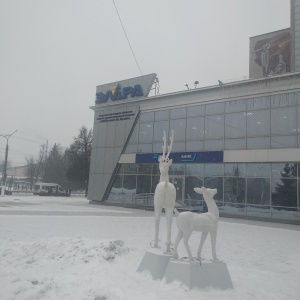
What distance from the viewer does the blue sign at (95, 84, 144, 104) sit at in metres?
30.4

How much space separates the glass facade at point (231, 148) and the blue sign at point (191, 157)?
360 mm

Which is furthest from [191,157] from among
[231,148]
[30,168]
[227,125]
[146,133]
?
[30,168]

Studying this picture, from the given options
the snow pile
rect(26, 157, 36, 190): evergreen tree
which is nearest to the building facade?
the snow pile

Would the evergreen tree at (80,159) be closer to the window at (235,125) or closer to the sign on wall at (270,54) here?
the sign on wall at (270,54)

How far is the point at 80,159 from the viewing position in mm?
52344

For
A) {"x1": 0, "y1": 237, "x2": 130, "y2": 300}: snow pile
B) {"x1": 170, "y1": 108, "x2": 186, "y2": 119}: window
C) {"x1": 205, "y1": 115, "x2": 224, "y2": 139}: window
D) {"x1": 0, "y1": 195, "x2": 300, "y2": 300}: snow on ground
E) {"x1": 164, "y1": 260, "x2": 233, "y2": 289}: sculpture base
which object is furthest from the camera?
{"x1": 170, "y1": 108, "x2": 186, "y2": 119}: window

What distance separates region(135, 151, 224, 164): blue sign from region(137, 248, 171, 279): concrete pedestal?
696 inches

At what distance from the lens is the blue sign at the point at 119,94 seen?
99.8ft

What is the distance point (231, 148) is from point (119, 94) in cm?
1287

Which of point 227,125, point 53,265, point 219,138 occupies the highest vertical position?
point 227,125

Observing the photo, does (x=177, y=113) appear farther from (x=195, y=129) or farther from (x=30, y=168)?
(x=30, y=168)

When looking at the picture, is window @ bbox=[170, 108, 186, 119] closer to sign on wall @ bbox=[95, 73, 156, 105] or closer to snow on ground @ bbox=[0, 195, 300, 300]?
sign on wall @ bbox=[95, 73, 156, 105]

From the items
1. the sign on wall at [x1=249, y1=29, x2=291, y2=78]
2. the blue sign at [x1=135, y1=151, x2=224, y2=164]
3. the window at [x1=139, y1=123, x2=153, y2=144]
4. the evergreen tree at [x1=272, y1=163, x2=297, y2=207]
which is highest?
the sign on wall at [x1=249, y1=29, x2=291, y2=78]

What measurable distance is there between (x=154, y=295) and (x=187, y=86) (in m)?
23.5
